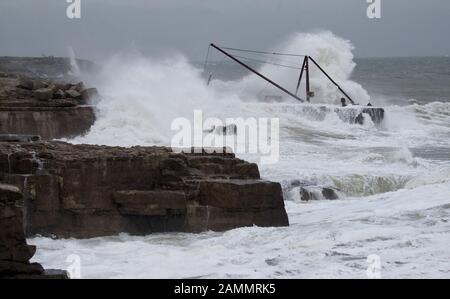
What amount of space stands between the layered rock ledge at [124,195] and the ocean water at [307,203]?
0.24 m

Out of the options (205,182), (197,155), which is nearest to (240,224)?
(205,182)

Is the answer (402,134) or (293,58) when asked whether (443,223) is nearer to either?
(402,134)

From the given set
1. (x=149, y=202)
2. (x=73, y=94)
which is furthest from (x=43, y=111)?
(x=149, y=202)

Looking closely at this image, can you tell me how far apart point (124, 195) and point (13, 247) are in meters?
3.21

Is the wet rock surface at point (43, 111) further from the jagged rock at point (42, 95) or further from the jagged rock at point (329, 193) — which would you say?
the jagged rock at point (329, 193)

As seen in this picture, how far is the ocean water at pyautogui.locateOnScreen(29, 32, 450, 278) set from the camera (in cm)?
902

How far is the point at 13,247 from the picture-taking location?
25.1ft

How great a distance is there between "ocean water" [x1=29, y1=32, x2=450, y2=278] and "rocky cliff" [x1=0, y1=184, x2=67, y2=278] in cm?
108

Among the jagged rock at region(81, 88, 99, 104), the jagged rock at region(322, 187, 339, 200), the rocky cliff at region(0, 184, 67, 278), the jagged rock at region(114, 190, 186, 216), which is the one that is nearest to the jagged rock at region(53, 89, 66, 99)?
the jagged rock at region(81, 88, 99, 104)

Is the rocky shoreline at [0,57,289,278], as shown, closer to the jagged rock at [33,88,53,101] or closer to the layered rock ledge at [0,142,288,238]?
the layered rock ledge at [0,142,288,238]

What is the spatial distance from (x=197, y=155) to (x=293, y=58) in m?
30.1

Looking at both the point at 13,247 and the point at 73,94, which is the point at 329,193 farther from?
the point at 13,247

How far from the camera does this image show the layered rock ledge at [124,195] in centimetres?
1056

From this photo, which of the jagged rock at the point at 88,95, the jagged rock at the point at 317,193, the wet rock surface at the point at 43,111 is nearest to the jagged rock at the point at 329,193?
the jagged rock at the point at 317,193
